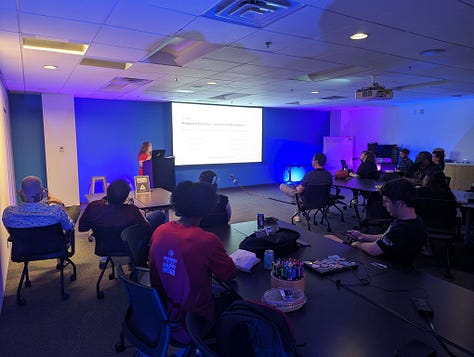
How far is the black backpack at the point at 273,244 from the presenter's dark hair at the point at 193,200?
542 mm

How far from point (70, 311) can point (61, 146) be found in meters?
4.92

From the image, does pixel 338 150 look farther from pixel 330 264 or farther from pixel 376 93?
pixel 330 264

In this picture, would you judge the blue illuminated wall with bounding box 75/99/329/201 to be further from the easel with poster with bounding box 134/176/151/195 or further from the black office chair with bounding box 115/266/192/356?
the black office chair with bounding box 115/266/192/356

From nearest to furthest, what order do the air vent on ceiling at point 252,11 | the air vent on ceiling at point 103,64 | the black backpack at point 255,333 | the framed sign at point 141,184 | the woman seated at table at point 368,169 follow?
the black backpack at point 255,333 → the air vent on ceiling at point 252,11 → the air vent on ceiling at point 103,64 → the framed sign at point 141,184 → the woman seated at table at point 368,169

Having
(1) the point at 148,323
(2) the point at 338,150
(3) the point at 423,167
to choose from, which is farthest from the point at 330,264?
(2) the point at 338,150

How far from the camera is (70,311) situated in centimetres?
294

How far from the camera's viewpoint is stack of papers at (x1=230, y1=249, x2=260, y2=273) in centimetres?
193

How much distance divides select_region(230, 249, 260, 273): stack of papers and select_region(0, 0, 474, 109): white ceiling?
5.86ft

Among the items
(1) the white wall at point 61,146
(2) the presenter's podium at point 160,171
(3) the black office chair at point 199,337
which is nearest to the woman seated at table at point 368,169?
(2) the presenter's podium at point 160,171

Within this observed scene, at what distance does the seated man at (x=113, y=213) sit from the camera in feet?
10.3

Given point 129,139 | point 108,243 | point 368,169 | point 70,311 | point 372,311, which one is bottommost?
point 70,311

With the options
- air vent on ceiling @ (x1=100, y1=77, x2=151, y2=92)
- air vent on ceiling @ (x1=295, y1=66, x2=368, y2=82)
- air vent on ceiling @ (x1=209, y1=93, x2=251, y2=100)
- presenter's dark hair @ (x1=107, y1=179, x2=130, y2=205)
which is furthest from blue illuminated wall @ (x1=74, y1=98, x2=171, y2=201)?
presenter's dark hair @ (x1=107, y1=179, x2=130, y2=205)

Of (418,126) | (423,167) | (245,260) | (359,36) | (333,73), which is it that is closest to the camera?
(245,260)

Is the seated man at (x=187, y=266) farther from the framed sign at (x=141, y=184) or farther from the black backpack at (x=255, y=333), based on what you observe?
the framed sign at (x=141, y=184)
